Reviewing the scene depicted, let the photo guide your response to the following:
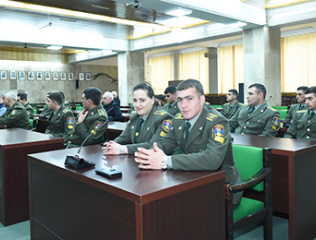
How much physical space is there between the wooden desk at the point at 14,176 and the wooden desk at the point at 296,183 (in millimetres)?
2064

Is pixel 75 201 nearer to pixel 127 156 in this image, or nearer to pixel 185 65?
pixel 127 156

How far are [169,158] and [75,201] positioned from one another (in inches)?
24.0

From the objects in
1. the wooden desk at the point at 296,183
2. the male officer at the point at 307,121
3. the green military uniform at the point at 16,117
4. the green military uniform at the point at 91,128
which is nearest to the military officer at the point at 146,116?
the wooden desk at the point at 296,183

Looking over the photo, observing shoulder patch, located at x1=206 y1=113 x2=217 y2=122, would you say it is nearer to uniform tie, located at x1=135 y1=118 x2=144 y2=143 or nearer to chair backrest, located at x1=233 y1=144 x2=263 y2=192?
chair backrest, located at x1=233 y1=144 x2=263 y2=192

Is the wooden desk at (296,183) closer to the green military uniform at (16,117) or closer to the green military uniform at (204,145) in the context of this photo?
the green military uniform at (204,145)

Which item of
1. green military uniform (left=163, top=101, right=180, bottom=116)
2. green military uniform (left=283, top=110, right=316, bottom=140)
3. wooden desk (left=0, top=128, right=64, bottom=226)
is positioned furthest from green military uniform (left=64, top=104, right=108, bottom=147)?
green military uniform (left=163, top=101, right=180, bottom=116)

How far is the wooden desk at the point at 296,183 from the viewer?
7.32ft

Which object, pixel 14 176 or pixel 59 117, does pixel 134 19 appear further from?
pixel 14 176

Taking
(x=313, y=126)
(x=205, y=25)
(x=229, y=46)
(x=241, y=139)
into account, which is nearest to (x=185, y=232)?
(x=241, y=139)

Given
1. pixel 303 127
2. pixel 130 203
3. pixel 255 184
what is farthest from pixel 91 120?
pixel 303 127

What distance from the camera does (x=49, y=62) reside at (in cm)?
1605

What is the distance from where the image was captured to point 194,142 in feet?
6.57

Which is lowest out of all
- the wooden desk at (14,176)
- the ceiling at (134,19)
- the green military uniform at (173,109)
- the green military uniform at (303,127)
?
the wooden desk at (14,176)

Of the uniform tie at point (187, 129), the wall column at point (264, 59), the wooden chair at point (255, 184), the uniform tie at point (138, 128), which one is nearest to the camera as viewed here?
the wooden chair at point (255, 184)
